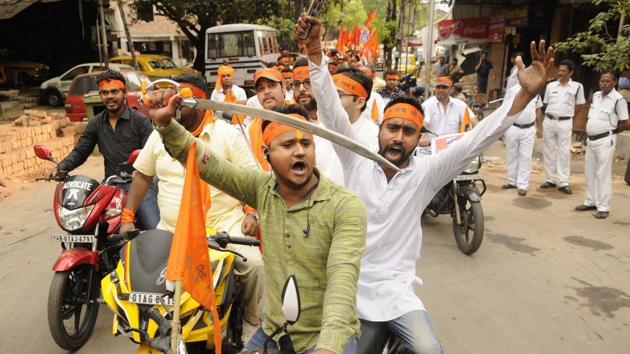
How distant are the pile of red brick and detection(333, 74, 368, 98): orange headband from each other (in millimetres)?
7194

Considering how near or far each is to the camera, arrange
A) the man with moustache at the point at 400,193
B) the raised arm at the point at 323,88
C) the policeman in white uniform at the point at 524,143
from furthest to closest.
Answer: the policeman in white uniform at the point at 524,143
the raised arm at the point at 323,88
the man with moustache at the point at 400,193

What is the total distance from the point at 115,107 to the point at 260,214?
2.82 meters

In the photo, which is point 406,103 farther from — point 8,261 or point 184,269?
point 8,261

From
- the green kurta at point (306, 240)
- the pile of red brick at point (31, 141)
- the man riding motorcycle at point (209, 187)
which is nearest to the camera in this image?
the green kurta at point (306, 240)

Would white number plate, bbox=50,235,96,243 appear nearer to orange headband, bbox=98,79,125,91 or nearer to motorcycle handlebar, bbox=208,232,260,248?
motorcycle handlebar, bbox=208,232,260,248

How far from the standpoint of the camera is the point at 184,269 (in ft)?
6.39

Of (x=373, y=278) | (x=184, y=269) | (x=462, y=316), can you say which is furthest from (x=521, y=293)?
(x=184, y=269)

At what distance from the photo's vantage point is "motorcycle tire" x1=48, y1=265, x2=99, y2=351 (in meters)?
3.44

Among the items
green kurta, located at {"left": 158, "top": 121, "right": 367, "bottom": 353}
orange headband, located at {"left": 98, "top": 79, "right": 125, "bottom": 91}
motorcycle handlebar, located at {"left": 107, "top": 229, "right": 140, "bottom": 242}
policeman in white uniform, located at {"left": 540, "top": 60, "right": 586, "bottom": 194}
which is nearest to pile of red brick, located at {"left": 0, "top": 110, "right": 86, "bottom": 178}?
orange headband, located at {"left": 98, "top": 79, "right": 125, "bottom": 91}

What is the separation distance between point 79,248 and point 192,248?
202 centimetres

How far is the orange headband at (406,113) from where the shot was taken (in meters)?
2.69

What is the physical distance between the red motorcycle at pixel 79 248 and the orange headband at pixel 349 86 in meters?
1.61

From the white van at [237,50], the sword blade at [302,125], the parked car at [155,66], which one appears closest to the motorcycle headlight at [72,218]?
the sword blade at [302,125]

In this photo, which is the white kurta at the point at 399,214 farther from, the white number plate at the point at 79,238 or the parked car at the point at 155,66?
the parked car at the point at 155,66
